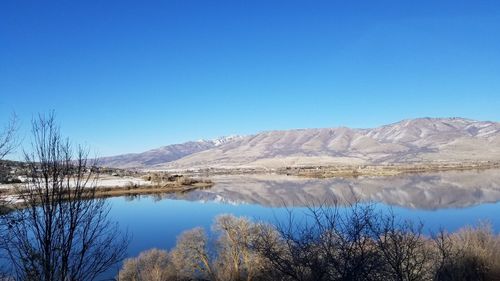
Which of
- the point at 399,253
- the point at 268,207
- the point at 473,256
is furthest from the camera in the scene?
the point at 268,207

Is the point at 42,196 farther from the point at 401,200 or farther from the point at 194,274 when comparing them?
the point at 401,200

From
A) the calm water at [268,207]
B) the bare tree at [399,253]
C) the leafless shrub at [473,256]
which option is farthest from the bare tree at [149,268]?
the leafless shrub at [473,256]

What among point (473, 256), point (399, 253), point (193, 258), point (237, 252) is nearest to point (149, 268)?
point (193, 258)

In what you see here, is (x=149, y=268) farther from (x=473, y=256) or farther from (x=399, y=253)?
(x=473, y=256)

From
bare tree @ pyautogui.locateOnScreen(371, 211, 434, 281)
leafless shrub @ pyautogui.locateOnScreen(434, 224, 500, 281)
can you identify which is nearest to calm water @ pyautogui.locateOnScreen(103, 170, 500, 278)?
leafless shrub @ pyautogui.locateOnScreen(434, 224, 500, 281)

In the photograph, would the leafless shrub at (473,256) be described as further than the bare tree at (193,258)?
No

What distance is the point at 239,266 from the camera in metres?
28.0

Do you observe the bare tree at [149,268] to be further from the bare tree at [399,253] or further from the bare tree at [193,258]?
the bare tree at [399,253]

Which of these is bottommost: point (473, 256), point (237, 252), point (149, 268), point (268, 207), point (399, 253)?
point (268, 207)

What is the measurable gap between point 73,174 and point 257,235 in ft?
70.2

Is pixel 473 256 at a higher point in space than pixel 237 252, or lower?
lower

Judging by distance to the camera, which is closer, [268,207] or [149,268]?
[149,268]

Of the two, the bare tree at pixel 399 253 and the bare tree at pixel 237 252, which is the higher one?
the bare tree at pixel 399 253

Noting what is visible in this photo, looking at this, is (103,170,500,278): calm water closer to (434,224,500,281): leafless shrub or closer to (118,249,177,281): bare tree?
(118,249,177,281): bare tree
